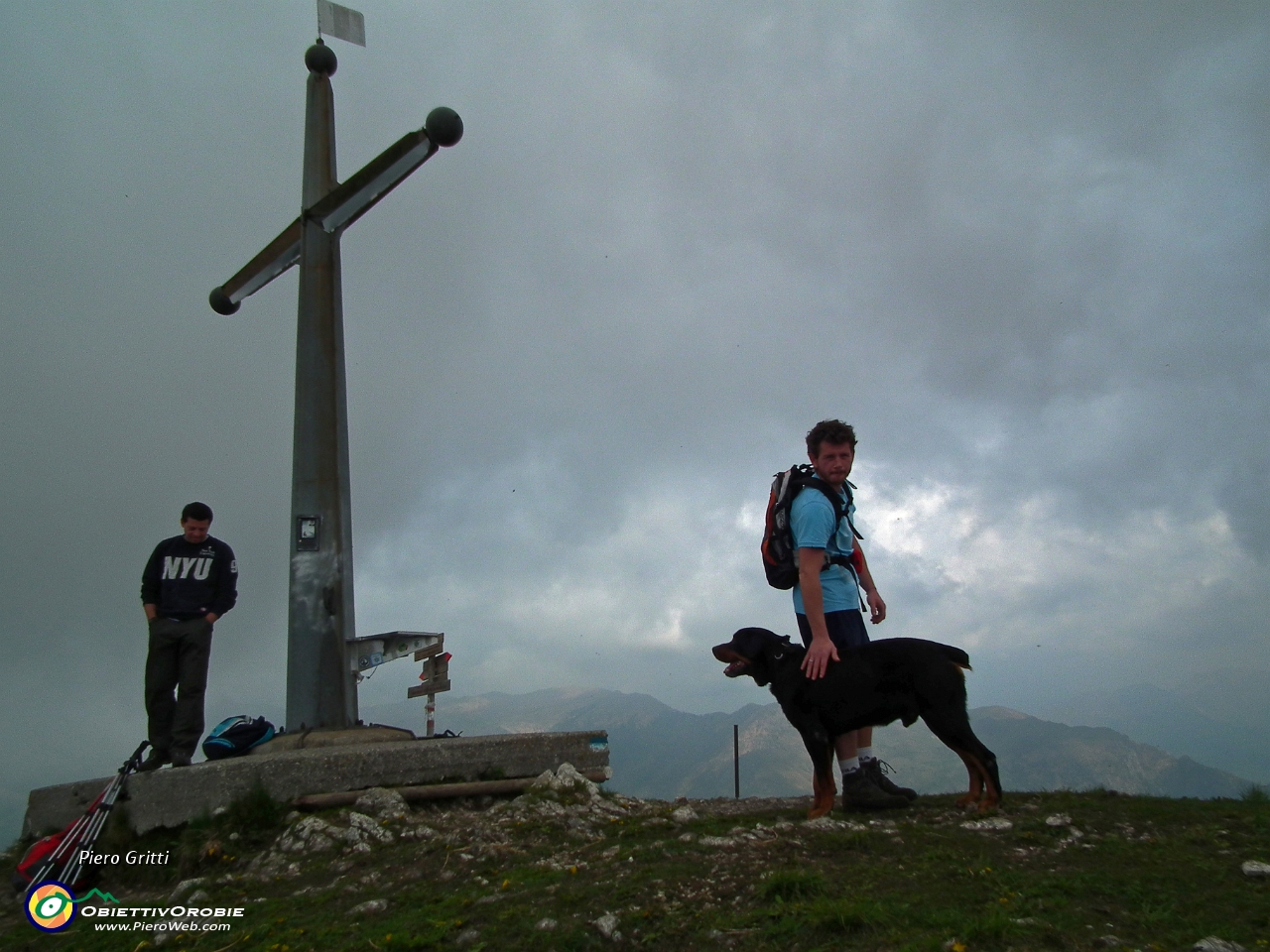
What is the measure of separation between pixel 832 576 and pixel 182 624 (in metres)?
5.08

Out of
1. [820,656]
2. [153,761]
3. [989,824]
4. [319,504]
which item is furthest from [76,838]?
[989,824]

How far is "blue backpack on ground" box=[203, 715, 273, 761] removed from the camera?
19.1ft

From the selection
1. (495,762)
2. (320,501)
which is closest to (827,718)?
(495,762)

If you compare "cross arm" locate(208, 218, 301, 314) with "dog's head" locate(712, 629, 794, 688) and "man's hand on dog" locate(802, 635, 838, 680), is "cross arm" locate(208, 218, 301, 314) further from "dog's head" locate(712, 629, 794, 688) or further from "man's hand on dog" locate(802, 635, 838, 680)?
"man's hand on dog" locate(802, 635, 838, 680)

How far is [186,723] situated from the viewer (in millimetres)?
5906

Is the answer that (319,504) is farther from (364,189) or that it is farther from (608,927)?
(608,927)

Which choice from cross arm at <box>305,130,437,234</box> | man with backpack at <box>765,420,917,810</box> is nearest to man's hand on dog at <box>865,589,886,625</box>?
man with backpack at <box>765,420,917,810</box>

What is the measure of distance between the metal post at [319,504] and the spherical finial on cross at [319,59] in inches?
51.3

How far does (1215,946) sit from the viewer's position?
2314mm

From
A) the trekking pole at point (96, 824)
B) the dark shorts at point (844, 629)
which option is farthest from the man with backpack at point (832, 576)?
the trekking pole at point (96, 824)

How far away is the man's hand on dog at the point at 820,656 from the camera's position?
4441 mm

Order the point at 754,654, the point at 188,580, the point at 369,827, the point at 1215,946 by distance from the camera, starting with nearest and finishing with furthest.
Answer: the point at 1215,946
the point at 369,827
the point at 754,654
the point at 188,580

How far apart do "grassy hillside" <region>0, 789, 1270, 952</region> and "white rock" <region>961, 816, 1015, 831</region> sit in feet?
0.23

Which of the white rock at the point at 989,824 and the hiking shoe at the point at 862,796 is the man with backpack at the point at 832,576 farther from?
the white rock at the point at 989,824
